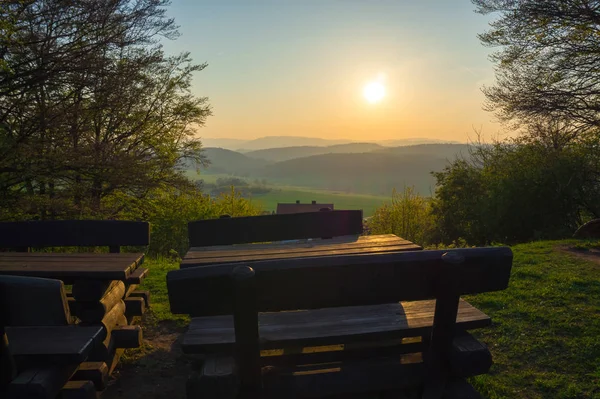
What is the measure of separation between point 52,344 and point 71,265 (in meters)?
1.05

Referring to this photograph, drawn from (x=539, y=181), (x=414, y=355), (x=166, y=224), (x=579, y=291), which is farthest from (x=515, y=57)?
(x=166, y=224)

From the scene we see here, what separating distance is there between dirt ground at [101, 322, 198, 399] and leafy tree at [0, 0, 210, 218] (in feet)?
18.6

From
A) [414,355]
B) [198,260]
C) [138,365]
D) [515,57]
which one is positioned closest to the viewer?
[414,355]

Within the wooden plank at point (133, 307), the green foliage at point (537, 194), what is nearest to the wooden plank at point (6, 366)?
the wooden plank at point (133, 307)

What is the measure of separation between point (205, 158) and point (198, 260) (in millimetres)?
19017

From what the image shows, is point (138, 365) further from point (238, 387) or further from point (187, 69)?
point (187, 69)

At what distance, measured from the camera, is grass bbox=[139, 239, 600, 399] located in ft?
11.5

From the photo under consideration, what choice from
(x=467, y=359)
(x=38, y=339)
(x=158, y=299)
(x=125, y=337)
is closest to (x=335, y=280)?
(x=467, y=359)

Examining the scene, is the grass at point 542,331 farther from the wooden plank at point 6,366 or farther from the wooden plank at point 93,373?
the wooden plank at point 6,366

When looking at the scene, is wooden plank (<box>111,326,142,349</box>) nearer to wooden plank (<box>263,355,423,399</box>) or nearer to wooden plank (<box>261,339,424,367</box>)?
wooden plank (<box>261,339,424,367</box>)

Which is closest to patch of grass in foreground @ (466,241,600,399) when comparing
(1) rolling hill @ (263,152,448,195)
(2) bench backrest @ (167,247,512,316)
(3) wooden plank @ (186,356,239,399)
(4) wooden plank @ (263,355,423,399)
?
(4) wooden plank @ (263,355,423,399)

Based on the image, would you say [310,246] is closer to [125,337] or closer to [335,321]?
[335,321]

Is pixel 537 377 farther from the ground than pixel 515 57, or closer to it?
closer to it

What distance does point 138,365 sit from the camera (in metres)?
3.93
